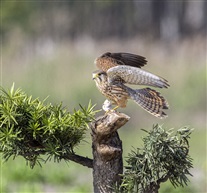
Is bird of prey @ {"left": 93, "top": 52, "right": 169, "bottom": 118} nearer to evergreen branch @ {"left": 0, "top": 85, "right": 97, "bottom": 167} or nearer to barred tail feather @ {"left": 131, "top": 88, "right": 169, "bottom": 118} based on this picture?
A: barred tail feather @ {"left": 131, "top": 88, "right": 169, "bottom": 118}

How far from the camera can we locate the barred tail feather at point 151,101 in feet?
15.3

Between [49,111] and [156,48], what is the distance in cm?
1365

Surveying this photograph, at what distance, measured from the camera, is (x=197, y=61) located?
15.8 meters

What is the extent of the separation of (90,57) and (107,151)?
1109 centimetres

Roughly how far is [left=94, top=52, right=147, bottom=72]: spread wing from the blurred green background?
1.60 metres

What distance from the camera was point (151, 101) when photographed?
4719mm

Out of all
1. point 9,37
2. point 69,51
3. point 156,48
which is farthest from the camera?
point 9,37

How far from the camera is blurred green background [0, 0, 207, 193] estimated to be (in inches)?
301

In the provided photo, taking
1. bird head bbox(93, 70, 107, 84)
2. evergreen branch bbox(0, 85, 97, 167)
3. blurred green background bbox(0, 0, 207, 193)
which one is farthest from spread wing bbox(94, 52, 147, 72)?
blurred green background bbox(0, 0, 207, 193)


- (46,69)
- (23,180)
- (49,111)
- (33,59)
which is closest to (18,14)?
(33,59)

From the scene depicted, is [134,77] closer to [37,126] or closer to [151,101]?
[151,101]

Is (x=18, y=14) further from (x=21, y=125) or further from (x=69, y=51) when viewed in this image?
(x=21, y=125)

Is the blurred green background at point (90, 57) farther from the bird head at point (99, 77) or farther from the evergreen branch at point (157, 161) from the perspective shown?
the bird head at point (99, 77)

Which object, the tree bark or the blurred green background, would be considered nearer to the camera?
the tree bark
